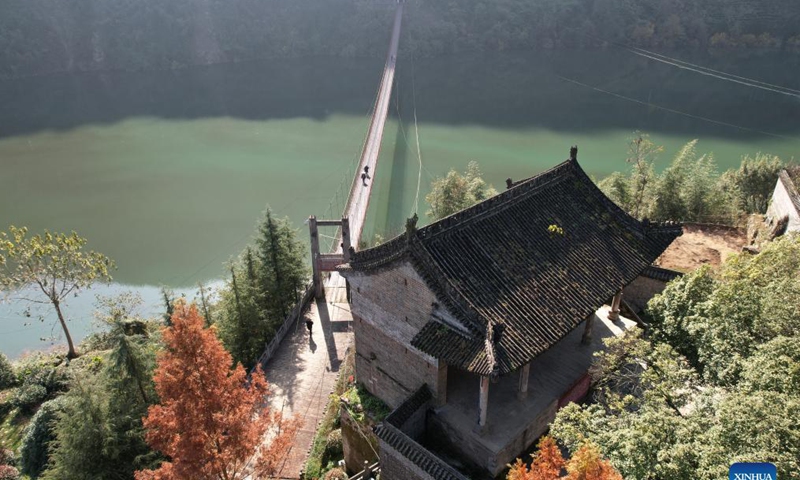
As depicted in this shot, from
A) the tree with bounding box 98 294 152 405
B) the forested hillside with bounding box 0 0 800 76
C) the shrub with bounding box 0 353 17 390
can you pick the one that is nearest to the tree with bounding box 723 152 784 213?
the tree with bounding box 98 294 152 405

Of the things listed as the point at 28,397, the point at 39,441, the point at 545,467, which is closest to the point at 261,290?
the point at 39,441

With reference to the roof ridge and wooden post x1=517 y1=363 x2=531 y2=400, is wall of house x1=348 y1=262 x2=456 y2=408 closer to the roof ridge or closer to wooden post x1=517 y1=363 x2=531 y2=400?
the roof ridge

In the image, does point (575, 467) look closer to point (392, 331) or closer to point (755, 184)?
point (392, 331)

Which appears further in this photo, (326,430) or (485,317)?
(326,430)

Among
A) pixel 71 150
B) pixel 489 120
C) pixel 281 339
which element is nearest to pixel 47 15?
pixel 71 150

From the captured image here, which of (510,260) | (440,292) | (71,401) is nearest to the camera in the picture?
(440,292)

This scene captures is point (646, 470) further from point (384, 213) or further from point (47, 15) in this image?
point (47, 15)

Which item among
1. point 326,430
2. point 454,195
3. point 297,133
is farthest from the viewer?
point 297,133

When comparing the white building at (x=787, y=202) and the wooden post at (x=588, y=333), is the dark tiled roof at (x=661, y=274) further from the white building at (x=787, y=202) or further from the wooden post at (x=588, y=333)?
the white building at (x=787, y=202)
